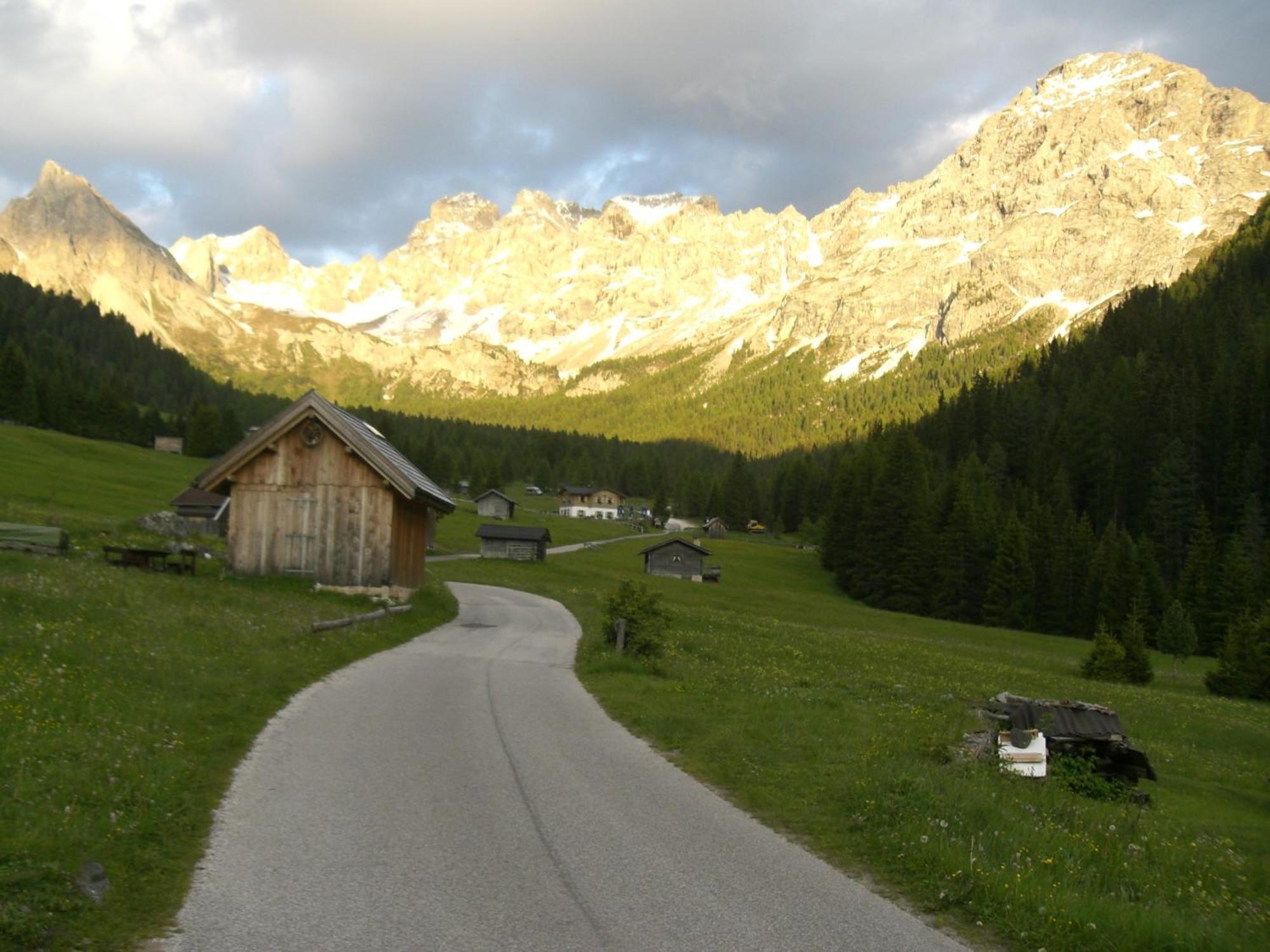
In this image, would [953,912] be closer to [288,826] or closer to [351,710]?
[288,826]

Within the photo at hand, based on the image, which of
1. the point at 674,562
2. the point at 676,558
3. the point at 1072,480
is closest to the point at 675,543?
the point at 676,558

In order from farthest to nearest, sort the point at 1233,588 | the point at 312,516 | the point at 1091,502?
the point at 1091,502, the point at 1233,588, the point at 312,516

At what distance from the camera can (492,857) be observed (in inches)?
318

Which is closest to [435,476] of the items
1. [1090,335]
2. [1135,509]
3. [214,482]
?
[1135,509]

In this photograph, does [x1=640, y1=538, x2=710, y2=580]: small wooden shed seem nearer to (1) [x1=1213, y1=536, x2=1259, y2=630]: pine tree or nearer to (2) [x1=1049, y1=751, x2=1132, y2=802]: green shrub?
(1) [x1=1213, y1=536, x2=1259, y2=630]: pine tree

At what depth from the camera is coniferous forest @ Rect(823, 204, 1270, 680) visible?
268 feet

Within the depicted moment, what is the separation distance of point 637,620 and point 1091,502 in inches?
4272

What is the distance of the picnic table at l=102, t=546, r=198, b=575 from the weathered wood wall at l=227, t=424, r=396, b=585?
212 cm

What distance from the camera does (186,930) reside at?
620cm

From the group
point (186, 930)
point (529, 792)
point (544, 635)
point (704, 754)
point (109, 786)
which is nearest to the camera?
point (186, 930)

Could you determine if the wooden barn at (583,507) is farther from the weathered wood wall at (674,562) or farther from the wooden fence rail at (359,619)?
the wooden fence rail at (359,619)

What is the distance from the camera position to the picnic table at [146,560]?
2772 centimetres

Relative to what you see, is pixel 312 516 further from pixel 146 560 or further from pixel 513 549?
pixel 513 549

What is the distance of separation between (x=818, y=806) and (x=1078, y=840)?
3087 millimetres
